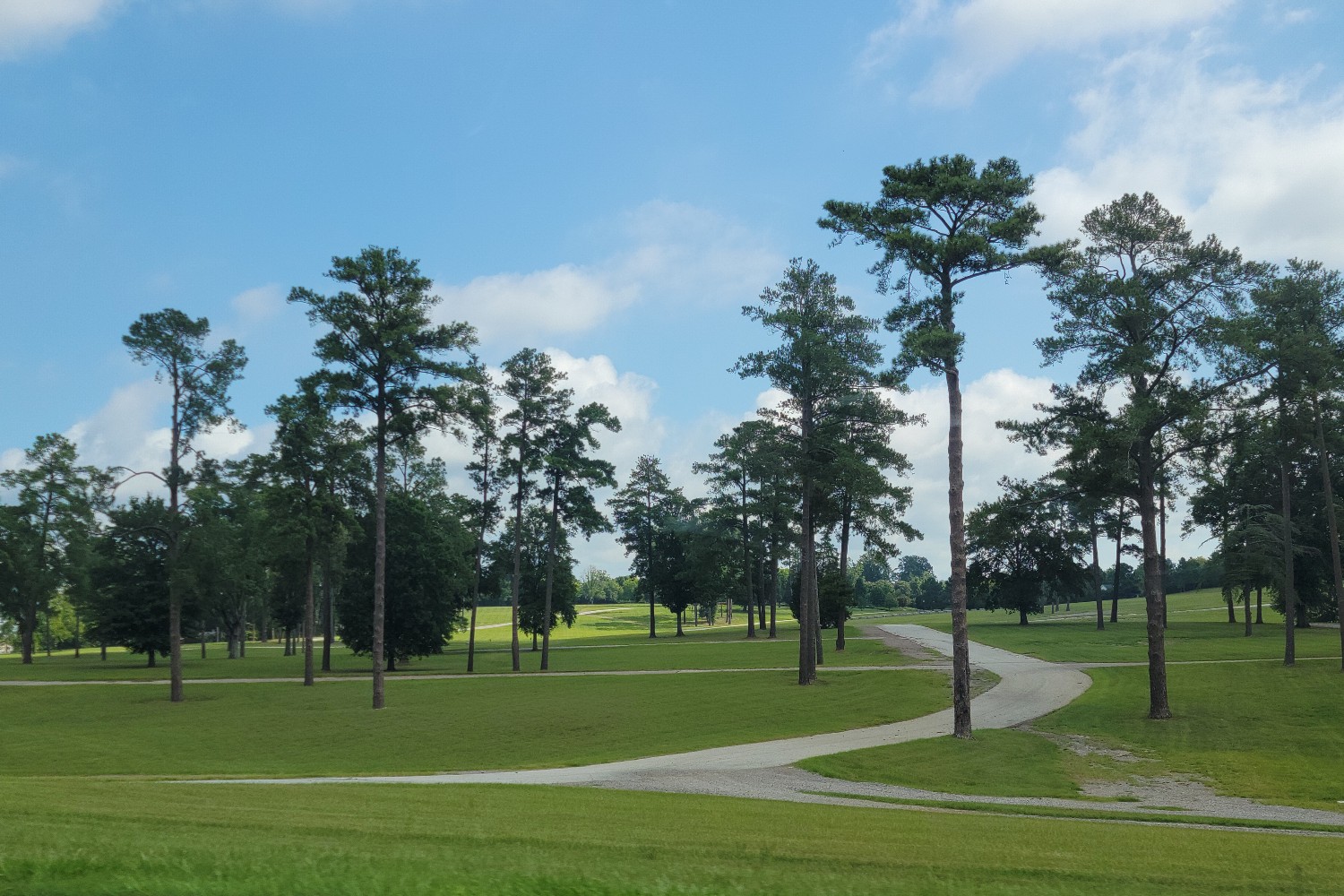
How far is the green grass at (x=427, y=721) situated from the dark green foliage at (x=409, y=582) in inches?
488

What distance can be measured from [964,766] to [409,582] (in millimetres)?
39314

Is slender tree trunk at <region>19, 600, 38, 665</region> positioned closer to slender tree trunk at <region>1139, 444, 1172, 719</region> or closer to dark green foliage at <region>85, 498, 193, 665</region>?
dark green foliage at <region>85, 498, 193, 665</region>

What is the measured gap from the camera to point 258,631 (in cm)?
12431

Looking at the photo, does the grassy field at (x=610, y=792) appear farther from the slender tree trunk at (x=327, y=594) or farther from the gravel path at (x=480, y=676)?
the slender tree trunk at (x=327, y=594)

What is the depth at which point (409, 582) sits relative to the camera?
53906mm

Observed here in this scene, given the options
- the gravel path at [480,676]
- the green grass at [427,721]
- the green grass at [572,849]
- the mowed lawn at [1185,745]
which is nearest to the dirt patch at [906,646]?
the gravel path at [480,676]

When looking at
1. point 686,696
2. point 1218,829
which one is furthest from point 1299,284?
point 1218,829

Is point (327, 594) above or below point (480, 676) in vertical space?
above

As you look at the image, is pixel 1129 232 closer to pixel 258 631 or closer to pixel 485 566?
pixel 485 566

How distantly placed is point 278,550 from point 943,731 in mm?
35189

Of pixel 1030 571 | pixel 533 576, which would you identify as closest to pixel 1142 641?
pixel 1030 571

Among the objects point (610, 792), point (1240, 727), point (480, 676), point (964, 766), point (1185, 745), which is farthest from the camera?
point (480, 676)

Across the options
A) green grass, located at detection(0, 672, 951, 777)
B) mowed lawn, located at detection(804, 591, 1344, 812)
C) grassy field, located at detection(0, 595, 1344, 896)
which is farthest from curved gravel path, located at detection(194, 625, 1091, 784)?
green grass, located at detection(0, 672, 951, 777)

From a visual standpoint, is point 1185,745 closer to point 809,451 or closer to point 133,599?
point 809,451
